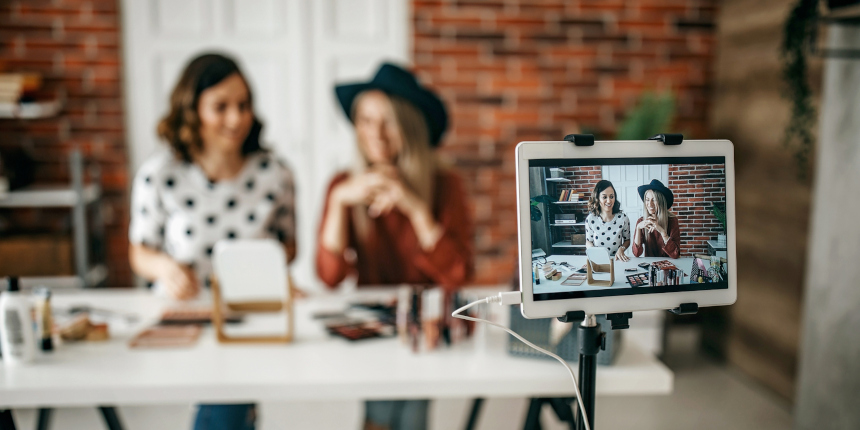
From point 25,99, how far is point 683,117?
3738 mm

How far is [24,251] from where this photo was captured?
9.48 feet

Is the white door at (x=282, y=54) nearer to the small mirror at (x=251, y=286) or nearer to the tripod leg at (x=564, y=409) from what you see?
the small mirror at (x=251, y=286)

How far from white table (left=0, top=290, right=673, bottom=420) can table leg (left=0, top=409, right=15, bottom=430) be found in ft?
0.22

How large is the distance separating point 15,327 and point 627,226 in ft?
4.48

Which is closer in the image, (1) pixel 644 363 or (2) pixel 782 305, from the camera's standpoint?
(1) pixel 644 363

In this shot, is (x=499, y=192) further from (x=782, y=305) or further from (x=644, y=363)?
(x=644, y=363)

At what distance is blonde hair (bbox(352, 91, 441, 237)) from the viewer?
2033 millimetres

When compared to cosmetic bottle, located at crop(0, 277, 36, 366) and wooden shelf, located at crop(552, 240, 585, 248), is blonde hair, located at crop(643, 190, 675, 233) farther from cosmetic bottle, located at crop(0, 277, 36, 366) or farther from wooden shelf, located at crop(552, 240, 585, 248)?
cosmetic bottle, located at crop(0, 277, 36, 366)

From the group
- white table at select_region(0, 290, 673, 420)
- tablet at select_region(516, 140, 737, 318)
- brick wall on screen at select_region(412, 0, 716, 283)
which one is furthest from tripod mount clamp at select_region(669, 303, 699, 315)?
brick wall on screen at select_region(412, 0, 716, 283)

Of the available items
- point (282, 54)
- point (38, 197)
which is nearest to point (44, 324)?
point (38, 197)

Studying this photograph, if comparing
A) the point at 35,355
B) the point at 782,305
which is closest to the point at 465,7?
the point at 782,305

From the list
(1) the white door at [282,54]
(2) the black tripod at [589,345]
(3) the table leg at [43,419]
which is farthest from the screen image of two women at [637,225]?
(1) the white door at [282,54]

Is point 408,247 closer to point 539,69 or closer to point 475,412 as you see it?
point 475,412

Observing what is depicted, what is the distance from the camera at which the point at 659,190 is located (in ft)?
2.99
